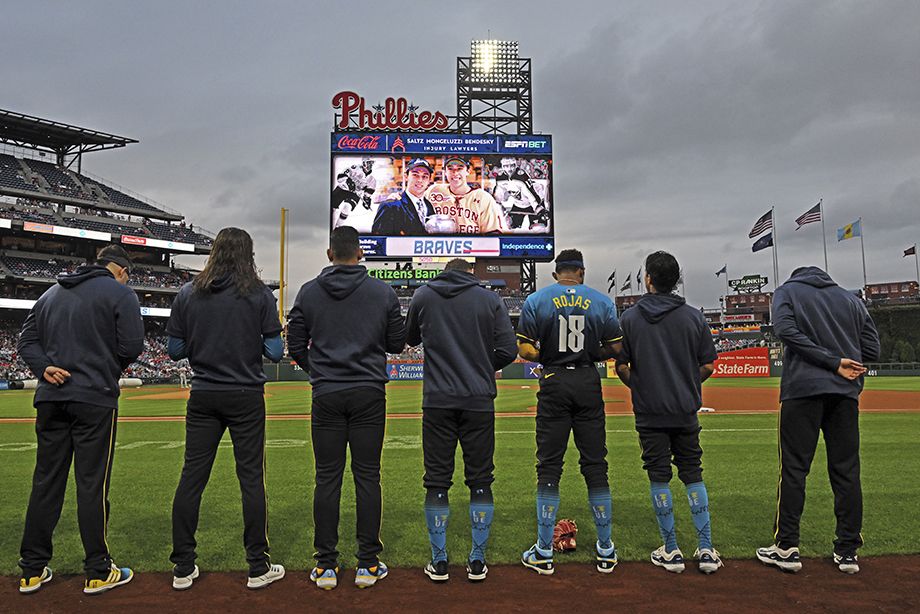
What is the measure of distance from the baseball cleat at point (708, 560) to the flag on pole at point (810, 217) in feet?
110

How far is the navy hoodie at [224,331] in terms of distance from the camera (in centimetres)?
400

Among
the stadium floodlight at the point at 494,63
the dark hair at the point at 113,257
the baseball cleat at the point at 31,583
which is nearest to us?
the baseball cleat at the point at 31,583

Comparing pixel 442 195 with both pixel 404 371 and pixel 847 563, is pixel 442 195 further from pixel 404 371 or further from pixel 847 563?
pixel 847 563

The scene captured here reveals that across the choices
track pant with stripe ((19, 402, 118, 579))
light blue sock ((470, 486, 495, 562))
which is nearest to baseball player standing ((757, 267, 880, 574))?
light blue sock ((470, 486, 495, 562))

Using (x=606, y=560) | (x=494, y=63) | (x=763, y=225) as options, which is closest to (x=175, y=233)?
(x=494, y=63)

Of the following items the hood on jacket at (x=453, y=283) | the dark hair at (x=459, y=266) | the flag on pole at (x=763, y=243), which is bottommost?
the hood on jacket at (x=453, y=283)

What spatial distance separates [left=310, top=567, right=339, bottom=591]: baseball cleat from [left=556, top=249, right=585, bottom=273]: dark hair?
8.11 ft

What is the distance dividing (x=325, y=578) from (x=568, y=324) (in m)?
2.20

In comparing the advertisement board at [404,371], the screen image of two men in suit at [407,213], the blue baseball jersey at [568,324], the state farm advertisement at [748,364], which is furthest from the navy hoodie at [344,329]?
the screen image of two men in suit at [407,213]

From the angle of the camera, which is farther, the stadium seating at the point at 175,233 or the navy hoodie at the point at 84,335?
the stadium seating at the point at 175,233

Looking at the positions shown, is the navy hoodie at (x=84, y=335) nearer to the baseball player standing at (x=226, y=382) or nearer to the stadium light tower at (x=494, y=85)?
the baseball player standing at (x=226, y=382)

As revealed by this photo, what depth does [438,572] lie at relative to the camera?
387cm

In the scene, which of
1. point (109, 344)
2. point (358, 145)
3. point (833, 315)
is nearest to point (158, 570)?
point (109, 344)

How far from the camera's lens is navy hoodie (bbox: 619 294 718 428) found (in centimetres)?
428
